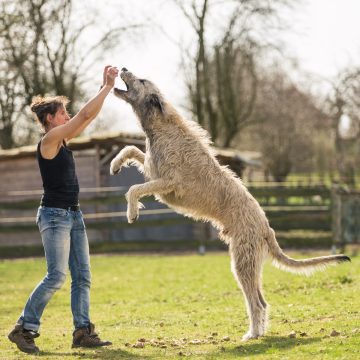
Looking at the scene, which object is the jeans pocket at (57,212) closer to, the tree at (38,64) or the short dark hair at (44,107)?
the short dark hair at (44,107)

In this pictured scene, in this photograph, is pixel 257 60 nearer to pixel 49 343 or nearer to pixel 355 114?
pixel 355 114

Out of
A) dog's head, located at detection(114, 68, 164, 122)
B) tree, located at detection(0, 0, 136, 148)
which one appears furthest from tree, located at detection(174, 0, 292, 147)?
dog's head, located at detection(114, 68, 164, 122)

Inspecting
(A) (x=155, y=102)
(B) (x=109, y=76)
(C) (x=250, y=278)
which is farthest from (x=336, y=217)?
(B) (x=109, y=76)

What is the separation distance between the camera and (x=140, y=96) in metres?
7.29

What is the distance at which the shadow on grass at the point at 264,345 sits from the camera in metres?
6.06

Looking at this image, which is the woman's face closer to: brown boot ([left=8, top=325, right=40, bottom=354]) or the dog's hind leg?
brown boot ([left=8, top=325, right=40, bottom=354])

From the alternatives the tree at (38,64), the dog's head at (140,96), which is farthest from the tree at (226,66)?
the dog's head at (140,96)

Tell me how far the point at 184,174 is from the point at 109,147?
1317 centimetres

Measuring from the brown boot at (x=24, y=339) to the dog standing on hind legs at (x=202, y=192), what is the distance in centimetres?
147

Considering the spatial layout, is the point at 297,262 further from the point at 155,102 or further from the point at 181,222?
→ the point at 181,222

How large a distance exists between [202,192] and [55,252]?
1635 millimetres

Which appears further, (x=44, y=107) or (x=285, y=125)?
(x=285, y=125)

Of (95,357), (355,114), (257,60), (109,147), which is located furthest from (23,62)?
(95,357)

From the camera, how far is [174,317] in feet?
28.0
